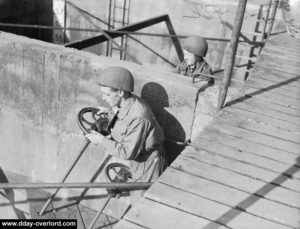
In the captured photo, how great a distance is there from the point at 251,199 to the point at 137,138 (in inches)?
75.5

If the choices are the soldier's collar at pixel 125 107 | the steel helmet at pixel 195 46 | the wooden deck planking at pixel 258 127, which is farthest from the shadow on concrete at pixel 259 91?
the steel helmet at pixel 195 46

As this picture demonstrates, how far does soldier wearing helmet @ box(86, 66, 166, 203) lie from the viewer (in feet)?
15.8

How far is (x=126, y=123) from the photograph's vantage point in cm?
486

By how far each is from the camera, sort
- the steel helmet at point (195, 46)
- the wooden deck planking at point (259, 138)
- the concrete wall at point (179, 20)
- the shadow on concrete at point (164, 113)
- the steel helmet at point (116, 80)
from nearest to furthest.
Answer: the wooden deck planking at point (259, 138)
the steel helmet at point (116, 80)
the shadow on concrete at point (164, 113)
the steel helmet at point (195, 46)
the concrete wall at point (179, 20)

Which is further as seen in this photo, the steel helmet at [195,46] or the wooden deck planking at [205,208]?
the steel helmet at [195,46]

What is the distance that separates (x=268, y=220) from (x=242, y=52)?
31.7 feet

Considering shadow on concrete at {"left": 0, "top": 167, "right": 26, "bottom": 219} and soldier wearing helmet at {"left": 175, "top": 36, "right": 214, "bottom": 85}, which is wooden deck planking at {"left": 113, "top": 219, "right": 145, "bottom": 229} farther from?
shadow on concrete at {"left": 0, "top": 167, "right": 26, "bottom": 219}

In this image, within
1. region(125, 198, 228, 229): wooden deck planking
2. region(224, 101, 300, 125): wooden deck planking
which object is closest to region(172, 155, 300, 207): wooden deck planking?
region(125, 198, 228, 229): wooden deck planking

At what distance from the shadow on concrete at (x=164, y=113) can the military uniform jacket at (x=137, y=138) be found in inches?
31.6

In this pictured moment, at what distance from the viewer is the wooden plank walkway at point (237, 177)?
2.98 m

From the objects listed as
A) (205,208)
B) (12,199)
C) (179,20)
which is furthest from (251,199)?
(179,20)

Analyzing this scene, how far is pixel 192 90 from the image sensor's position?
5.66m

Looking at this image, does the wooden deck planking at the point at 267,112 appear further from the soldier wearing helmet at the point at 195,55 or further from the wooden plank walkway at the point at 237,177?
the soldier wearing helmet at the point at 195,55

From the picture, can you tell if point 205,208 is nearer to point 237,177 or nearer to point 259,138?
point 237,177
